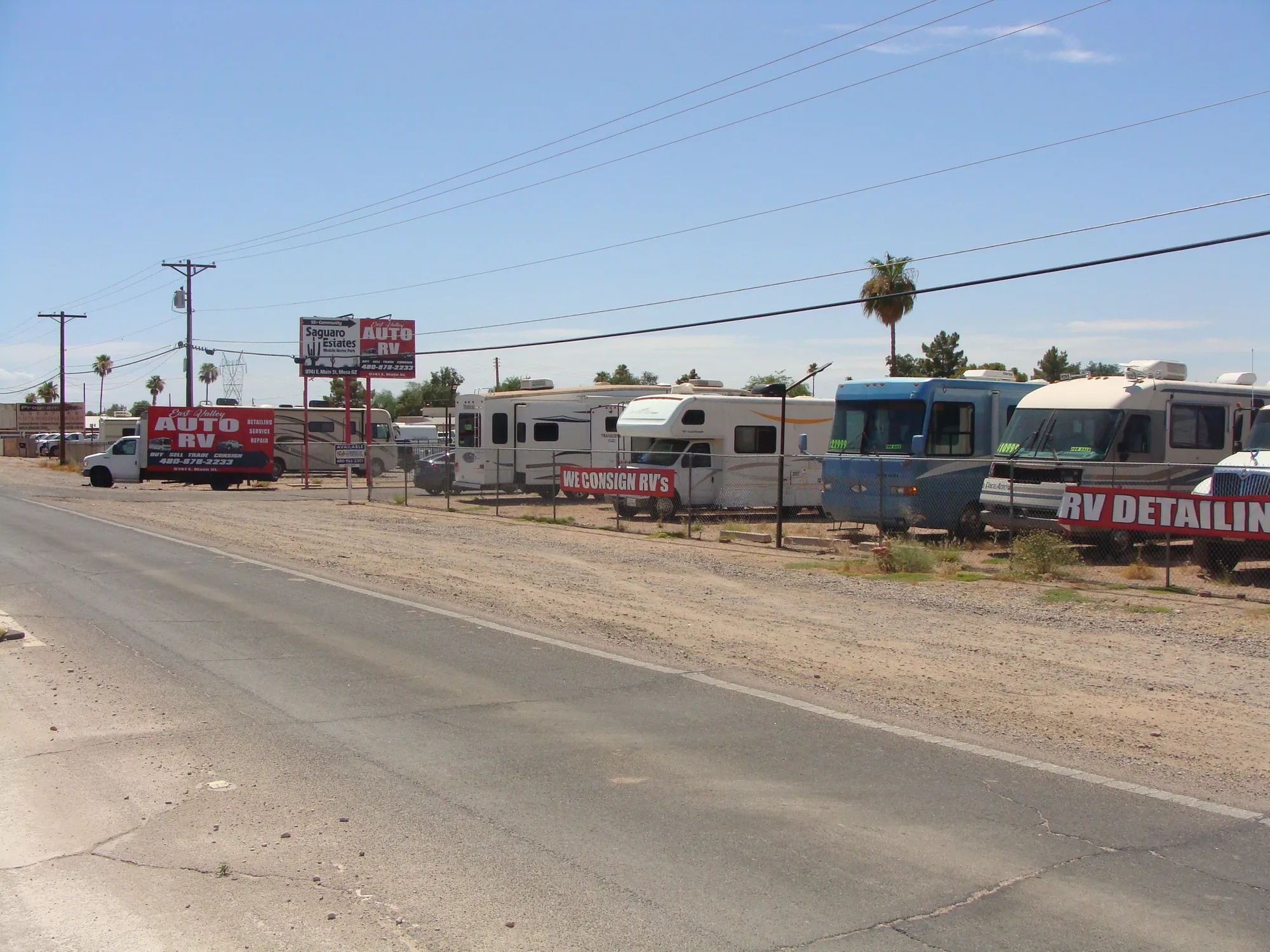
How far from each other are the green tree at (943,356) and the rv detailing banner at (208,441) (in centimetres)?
3652

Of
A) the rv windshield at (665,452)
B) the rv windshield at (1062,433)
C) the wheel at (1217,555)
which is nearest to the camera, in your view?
the wheel at (1217,555)

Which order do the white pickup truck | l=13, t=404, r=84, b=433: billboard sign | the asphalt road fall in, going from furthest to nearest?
l=13, t=404, r=84, b=433: billboard sign, the white pickup truck, the asphalt road

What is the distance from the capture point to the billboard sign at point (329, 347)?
36.7 metres

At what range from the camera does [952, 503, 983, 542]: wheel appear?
20391mm

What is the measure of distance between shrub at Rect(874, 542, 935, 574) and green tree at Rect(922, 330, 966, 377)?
47.4 metres

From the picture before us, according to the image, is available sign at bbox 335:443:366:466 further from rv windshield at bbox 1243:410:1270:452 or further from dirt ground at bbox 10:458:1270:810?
rv windshield at bbox 1243:410:1270:452

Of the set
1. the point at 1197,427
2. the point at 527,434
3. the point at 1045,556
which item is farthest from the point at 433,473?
the point at 1045,556

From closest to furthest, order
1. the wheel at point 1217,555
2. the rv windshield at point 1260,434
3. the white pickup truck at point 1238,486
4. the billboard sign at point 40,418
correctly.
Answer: the white pickup truck at point 1238,486
the wheel at point 1217,555
the rv windshield at point 1260,434
the billboard sign at point 40,418

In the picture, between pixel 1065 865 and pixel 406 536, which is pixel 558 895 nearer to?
pixel 1065 865

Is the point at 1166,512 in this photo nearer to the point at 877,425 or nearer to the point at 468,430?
the point at 877,425

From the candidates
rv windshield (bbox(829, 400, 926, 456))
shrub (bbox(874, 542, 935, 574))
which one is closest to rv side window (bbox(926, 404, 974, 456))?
rv windshield (bbox(829, 400, 926, 456))

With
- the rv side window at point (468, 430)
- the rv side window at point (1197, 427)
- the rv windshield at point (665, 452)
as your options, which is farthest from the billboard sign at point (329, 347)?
the rv side window at point (1197, 427)

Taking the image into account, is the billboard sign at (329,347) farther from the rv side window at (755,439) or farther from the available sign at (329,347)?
the rv side window at (755,439)

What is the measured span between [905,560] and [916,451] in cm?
399
